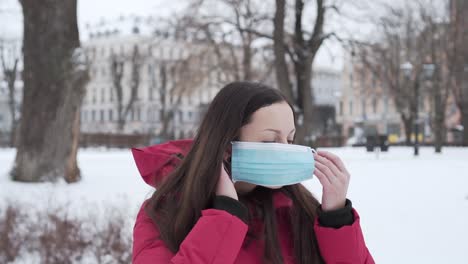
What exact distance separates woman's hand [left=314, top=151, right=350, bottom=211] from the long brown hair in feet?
0.61

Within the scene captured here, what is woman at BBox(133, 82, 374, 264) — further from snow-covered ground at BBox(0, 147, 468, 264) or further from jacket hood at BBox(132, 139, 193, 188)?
snow-covered ground at BBox(0, 147, 468, 264)

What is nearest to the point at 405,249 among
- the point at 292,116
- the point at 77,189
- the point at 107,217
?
the point at 292,116

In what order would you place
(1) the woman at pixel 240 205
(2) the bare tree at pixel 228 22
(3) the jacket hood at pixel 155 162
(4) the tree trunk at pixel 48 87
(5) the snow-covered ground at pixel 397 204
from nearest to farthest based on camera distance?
(1) the woman at pixel 240 205, (3) the jacket hood at pixel 155 162, (5) the snow-covered ground at pixel 397 204, (4) the tree trunk at pixel 48 87, (2) the bare tree at pixel 228 22

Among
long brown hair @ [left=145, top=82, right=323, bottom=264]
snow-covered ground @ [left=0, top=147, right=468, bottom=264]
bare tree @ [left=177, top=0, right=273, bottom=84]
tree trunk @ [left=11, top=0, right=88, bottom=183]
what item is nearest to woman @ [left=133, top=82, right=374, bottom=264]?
long brown hair @ [left=145, top=82, right=323, bottom=264]

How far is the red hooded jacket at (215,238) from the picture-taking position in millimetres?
1772

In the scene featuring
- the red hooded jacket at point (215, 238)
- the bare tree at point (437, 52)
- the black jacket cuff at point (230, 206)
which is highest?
the bare tree at point (437, 52)

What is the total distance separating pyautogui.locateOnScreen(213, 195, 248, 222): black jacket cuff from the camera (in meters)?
1.81

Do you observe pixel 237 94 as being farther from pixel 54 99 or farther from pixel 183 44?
pixel 183 44

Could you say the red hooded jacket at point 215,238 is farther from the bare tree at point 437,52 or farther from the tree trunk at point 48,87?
the bare tree at point 437,52

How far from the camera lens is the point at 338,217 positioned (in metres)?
1.91

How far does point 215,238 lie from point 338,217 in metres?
0.44

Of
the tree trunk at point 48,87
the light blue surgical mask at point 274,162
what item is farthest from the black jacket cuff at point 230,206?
the tree trunk at point 48,87

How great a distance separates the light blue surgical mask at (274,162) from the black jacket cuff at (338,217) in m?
0.15

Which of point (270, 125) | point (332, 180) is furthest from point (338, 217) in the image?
point (270, 125)
